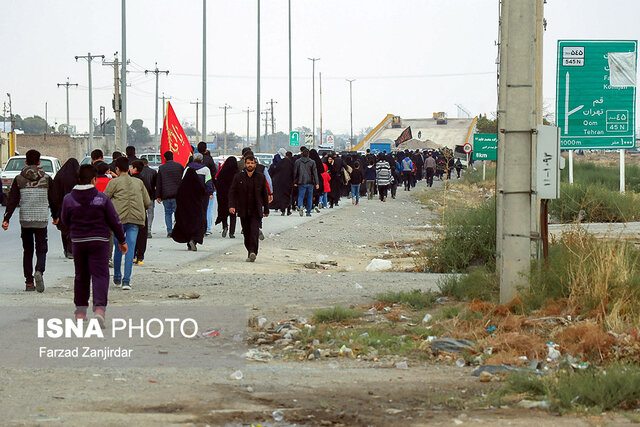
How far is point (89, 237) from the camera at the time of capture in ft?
33.2

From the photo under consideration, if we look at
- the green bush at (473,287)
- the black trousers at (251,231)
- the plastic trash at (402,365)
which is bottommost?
the plastic trash at (402,365)

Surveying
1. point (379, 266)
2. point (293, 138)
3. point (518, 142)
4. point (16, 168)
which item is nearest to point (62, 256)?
point (379, 266)

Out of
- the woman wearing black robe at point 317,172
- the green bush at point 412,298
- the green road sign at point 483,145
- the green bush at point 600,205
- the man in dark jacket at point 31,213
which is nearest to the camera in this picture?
the green bush at point 412,298

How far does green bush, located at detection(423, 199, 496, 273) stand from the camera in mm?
15633

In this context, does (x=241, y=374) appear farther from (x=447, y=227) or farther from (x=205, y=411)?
(x=447, y=227)

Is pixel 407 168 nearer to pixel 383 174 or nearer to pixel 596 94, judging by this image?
pixel 383 174

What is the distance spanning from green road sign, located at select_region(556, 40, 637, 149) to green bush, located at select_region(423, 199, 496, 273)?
10094 millimetres

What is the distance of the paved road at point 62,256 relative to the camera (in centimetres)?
1426

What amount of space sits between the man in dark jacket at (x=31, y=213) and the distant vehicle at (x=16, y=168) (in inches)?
772

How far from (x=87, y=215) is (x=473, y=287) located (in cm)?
415

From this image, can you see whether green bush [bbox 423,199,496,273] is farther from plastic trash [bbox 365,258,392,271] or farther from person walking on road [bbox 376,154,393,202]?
person walking on road [bbox 376,154,393,202]

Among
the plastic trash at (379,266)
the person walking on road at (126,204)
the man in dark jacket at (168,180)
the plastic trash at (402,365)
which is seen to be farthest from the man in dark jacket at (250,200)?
the plastic trash at (402,365)

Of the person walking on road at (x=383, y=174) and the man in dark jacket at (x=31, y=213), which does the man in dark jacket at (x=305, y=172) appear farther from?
the man in dark jacket at (x=31, y=213)

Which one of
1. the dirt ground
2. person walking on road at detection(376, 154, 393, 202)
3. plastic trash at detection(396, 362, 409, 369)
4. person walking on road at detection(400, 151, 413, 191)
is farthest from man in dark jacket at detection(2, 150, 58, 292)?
person walking on road at detection(400, 151, 413, 191)
